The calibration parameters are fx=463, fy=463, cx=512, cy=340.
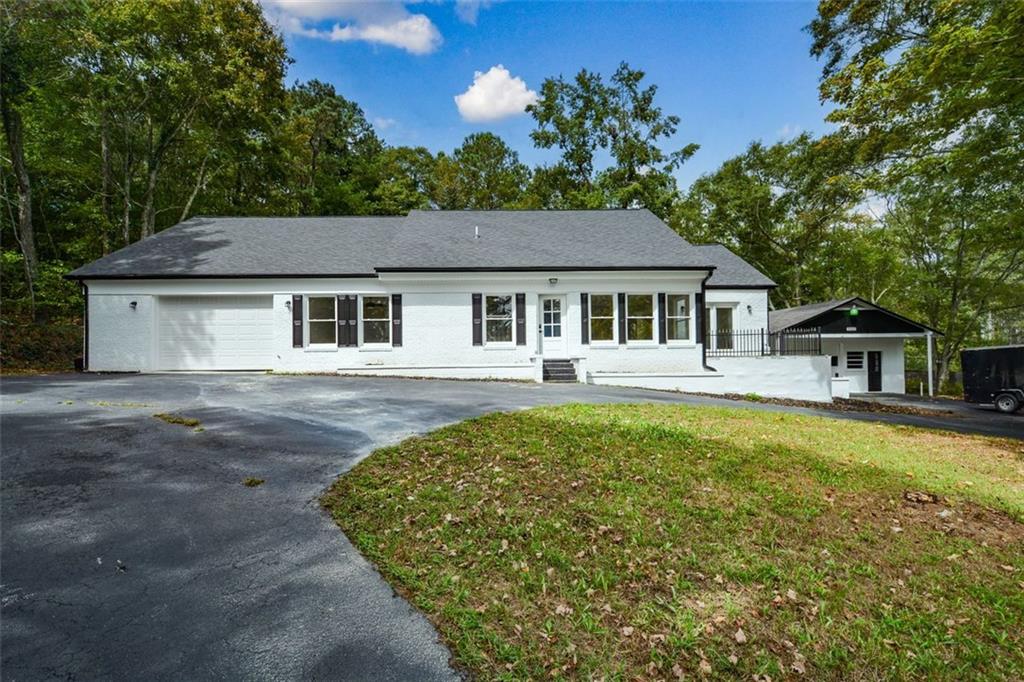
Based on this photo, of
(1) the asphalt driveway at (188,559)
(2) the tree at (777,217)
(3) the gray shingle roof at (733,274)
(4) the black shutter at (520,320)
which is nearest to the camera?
(1) the asphalt driveway at (188,559)

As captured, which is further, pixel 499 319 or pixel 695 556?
pixel 499 319

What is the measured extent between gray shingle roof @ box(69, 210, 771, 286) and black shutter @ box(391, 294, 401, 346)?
1098 millimetres

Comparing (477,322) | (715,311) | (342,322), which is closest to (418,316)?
(477,322)

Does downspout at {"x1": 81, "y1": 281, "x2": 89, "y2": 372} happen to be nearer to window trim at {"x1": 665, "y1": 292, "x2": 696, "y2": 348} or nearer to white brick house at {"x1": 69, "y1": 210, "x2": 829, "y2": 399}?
white brick house at {"x1": 69, "y1": 210, "x2": 829, "y2": 399}

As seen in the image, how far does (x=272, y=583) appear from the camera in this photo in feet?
10.7

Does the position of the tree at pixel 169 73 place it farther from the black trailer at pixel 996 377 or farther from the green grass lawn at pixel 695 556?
the black trailer at pixel 996 377

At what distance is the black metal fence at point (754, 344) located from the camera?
17.4m

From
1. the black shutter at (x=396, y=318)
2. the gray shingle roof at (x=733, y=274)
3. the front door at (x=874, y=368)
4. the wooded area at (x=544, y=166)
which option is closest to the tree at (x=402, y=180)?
the wooded area at (x=544, y=166)

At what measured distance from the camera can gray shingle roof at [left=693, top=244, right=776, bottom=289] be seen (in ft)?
63.8

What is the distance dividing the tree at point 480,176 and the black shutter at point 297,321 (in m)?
20.4

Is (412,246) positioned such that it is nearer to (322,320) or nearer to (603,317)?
(322,320)

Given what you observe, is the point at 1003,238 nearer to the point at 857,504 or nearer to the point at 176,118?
the point at 857,504

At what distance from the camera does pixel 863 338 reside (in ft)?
71.5

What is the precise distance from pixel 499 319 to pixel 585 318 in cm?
304
